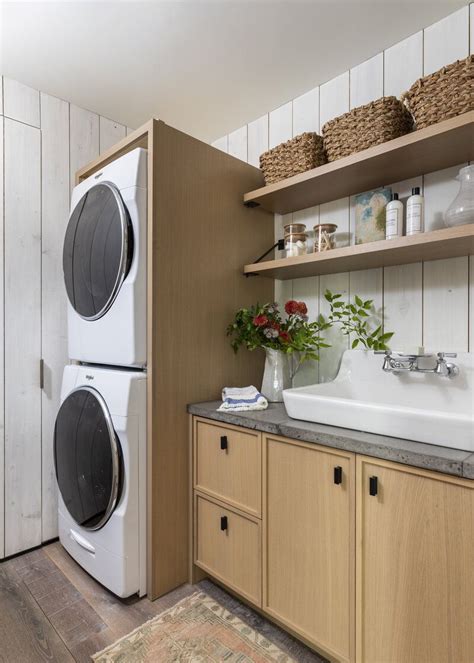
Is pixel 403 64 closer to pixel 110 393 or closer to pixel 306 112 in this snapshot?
pixel 306 112

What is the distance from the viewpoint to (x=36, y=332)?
2072 mm

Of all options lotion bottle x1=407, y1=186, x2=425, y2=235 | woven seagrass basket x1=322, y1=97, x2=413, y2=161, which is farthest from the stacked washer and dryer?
lotion bottle x1=407, y1=186, x2=425, y2=235

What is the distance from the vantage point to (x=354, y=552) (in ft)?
3.86

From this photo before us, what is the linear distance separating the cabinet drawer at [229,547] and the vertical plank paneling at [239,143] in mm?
1973

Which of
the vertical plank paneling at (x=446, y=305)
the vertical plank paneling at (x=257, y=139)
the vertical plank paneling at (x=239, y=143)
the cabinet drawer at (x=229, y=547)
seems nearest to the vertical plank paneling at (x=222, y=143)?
the vertical plank paneling at (x=239, y=143)

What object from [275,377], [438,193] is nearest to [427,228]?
[438,193]

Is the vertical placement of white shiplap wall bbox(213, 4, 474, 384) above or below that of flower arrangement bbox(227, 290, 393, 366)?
above

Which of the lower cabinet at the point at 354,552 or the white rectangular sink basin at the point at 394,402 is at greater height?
the white rectangular sink basin at the point at 394,402

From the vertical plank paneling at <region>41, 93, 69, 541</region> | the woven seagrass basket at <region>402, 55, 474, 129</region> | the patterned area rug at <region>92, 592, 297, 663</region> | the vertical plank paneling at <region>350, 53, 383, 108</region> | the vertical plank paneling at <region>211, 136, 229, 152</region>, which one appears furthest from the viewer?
the vertical plank paneling at <region>211, 136, 229, 152</region>

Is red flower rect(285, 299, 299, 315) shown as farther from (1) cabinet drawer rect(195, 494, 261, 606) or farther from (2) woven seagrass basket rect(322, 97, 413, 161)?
(1) cabinet drawer rect(195, 494, 261, 606)

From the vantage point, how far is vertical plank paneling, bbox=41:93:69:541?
6.88 ft

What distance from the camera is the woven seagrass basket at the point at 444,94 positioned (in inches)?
48.7

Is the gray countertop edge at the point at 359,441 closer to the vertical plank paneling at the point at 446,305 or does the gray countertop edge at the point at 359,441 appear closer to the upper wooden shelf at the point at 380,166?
the vertical plank paneling at the point at 446,305

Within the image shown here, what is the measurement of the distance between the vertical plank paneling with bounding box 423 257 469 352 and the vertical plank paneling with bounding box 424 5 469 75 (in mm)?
809
